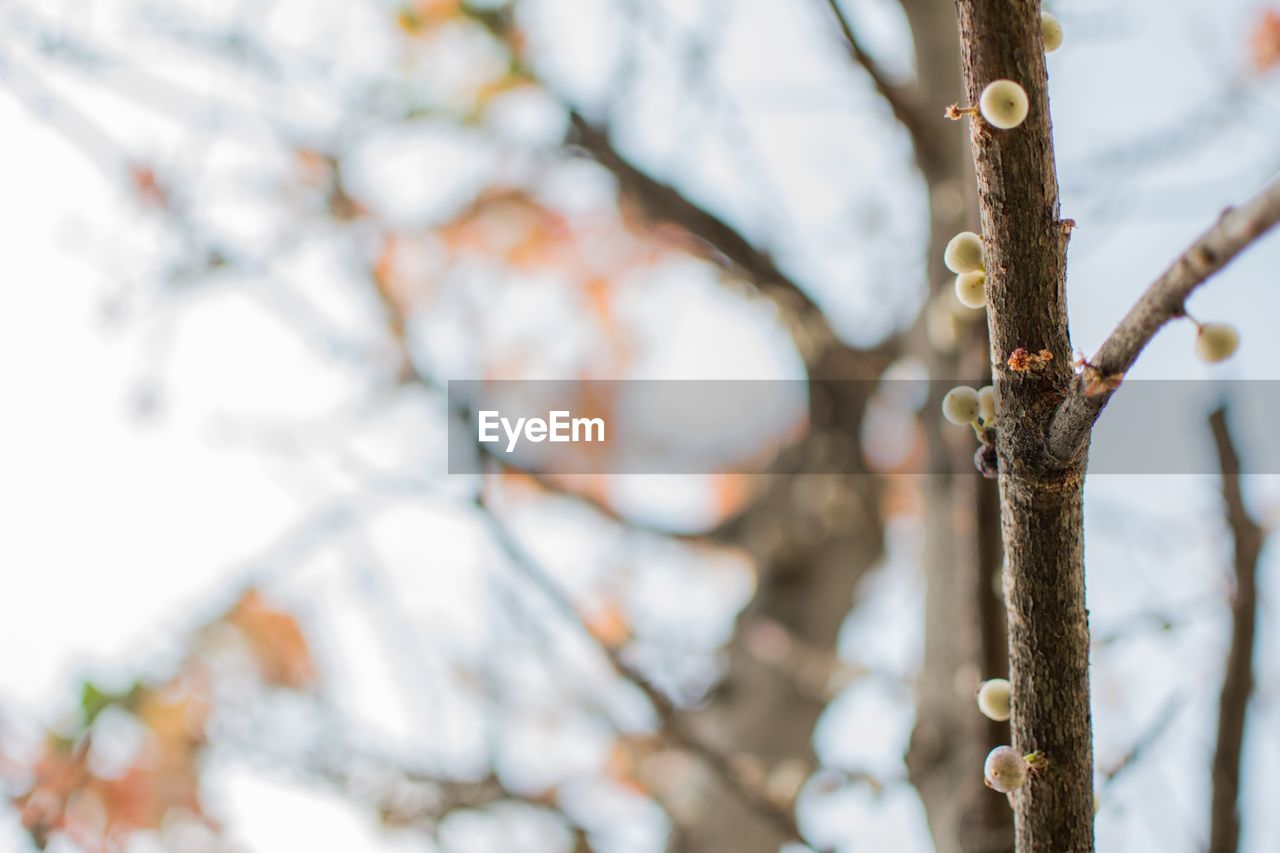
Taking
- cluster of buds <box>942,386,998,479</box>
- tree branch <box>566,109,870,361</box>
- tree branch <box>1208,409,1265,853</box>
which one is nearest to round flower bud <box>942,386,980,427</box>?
cluster of buds <box>942,386,998,479</box>

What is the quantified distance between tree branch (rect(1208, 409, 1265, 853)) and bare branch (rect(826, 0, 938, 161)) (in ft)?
3.75

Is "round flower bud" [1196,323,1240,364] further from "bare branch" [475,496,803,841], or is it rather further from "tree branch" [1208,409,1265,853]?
"bare branch" [475,496,803,841]

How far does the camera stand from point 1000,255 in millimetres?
654

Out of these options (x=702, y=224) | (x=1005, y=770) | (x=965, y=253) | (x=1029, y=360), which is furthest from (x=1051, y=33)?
(x=702, y=224)

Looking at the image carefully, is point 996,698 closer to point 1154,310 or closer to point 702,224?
point 1154,310

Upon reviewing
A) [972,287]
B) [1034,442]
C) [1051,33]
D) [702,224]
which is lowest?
[1034,442]

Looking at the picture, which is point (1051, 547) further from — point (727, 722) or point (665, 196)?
point (727, 722)

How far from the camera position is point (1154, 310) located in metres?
0.56

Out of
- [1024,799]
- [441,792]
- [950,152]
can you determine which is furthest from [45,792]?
[950,152]

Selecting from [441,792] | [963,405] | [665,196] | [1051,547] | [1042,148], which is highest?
[665,196]

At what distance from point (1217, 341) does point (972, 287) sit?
0.20 meters

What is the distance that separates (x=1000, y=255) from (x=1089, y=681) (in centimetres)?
39

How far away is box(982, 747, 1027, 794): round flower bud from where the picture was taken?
0.74 meters

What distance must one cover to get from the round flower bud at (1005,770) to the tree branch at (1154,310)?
10.5 inches
